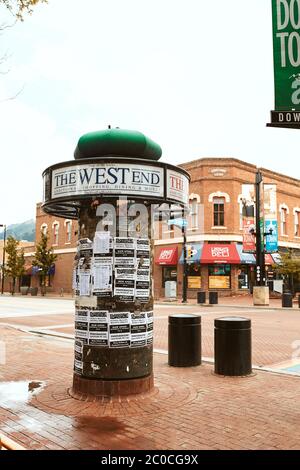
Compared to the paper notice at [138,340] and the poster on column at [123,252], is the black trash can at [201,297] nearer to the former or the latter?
the paper notice at [138,340]

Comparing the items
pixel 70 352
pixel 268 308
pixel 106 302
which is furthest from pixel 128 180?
pixel 268 308

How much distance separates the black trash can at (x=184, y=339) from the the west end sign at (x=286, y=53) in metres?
4.38

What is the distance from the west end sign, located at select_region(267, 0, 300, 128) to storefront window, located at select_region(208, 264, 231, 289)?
28876mm

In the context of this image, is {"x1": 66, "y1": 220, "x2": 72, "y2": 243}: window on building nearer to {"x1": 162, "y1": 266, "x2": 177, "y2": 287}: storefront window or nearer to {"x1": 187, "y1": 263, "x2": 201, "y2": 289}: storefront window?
{"x1": 162, "y1": 266, "x2": 177, "y2": 287}: storefront window

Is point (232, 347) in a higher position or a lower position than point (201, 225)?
lower

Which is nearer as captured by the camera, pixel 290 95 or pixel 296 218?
pixel 290 95

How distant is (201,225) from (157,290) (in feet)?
21.4

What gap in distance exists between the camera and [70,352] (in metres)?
9.91

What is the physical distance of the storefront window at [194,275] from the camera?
3376cm

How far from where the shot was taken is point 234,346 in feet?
24.2

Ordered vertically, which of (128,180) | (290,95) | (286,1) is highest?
(286,1)

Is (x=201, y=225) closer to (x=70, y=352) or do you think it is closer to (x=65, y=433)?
(x=70, y=352)

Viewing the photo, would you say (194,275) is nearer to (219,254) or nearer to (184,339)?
(219,254)

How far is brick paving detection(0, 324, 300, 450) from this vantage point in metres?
4.38
